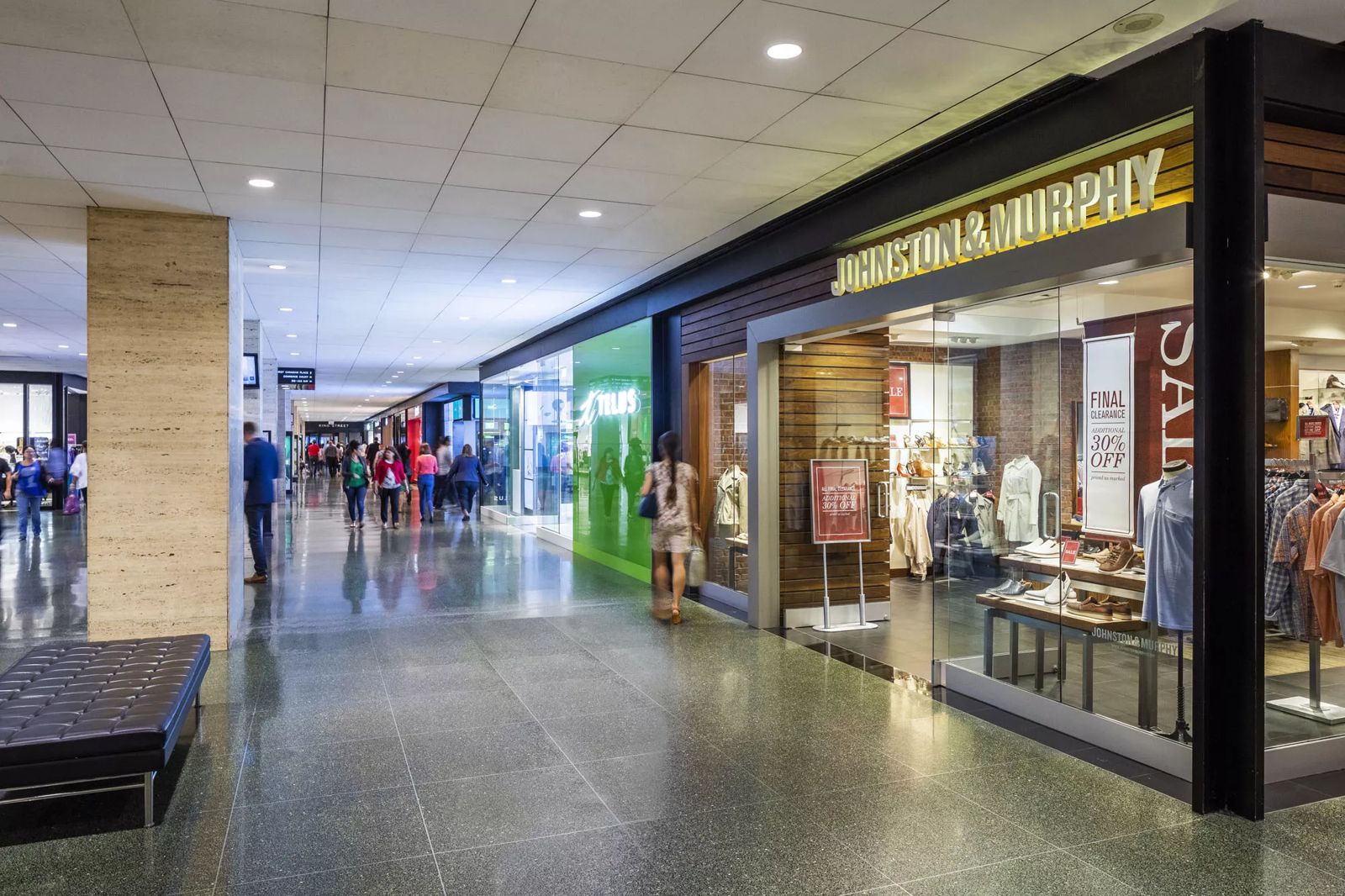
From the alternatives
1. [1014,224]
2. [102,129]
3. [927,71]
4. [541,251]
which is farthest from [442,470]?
[927,71]

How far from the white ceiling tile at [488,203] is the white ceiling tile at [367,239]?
920 millimetres

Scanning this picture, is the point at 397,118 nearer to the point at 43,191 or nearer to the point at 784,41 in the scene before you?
the point at 784,41

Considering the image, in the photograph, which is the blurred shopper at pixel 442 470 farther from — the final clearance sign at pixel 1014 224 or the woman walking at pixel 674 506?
the final clearance sign at pixel 1014 224

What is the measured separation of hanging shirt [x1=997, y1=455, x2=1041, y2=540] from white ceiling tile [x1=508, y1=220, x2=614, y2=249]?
3.61m

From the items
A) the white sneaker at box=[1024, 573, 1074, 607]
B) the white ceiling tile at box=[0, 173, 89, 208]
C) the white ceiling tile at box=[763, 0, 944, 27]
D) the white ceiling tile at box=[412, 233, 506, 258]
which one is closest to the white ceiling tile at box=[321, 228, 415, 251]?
the white ceiling tile at box=[412, 233, 506, 258]

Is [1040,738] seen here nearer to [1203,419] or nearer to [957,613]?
[957,613]

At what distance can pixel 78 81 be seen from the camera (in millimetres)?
4094

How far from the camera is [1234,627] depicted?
364 cm

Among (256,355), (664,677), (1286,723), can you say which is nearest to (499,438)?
(256,355)

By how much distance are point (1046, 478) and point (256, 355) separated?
34.2 feet

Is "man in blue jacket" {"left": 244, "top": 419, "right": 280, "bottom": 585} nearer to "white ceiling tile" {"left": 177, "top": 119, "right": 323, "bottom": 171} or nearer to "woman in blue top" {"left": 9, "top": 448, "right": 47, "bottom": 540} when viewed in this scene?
"white ceiling tile" {"left": 177, "top": 119, "right": 323, "bottom": 171}

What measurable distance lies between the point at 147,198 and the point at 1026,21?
5.64m

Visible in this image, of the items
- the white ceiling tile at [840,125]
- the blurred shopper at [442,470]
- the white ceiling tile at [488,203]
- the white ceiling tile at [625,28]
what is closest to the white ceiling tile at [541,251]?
the white ceiling tile at [488,203]

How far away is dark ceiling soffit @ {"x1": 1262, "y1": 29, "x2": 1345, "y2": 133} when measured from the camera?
11.9ft
